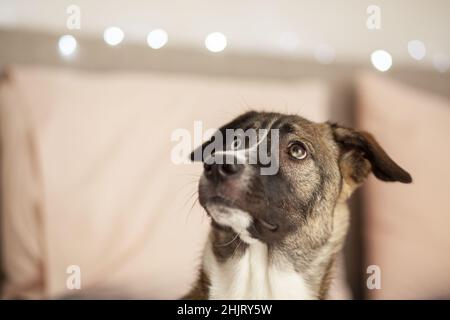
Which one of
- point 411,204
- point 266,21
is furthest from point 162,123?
point 411,204

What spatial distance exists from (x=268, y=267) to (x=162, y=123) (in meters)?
0.56

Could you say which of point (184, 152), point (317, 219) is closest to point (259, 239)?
point (317, 219)

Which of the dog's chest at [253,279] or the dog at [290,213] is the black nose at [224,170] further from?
the dog's chest at [253,279]

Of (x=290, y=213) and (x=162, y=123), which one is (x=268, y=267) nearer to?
(x=290, y=213)

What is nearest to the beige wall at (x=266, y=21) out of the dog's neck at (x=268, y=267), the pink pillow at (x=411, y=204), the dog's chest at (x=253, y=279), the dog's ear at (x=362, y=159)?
the pink pillow at (x=411, y=204)

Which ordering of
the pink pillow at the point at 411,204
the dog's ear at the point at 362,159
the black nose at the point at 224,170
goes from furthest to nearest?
the pink pillow at the point at 411,204
the dog's ear at the point at 362,159
the black nose at the point at 224,170

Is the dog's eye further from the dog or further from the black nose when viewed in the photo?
the black nose

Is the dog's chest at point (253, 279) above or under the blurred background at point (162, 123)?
under

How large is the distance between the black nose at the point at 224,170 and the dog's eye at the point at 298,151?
0.44ft

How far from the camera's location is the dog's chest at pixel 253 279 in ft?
3.51

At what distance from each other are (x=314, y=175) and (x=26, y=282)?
85 centimetres

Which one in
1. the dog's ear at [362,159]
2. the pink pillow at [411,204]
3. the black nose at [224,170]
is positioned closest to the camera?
the black nose at [224,170]

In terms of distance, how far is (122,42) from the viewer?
1661mm
